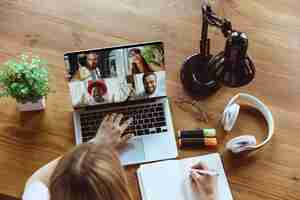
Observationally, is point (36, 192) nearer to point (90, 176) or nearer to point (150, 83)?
point (90, 176)

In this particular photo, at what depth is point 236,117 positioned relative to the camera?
1.39 meters

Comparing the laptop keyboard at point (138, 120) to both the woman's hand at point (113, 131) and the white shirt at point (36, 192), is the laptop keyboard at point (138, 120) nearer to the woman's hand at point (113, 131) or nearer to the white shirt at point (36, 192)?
the woman's hand at point (113, 131)

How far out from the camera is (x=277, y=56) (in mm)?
1491

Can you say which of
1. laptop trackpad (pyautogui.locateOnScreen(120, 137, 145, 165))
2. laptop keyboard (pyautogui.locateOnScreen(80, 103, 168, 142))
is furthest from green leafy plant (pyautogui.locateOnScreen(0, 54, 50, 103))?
laptop trackpad (pyautogui.locateOnScreen(120, 137, 145, 165))

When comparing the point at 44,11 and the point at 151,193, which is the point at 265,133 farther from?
the point at 44,11

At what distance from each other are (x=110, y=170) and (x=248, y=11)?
2.24 feet

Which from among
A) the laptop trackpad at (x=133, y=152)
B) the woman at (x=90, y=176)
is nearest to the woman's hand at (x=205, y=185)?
the woman at (x=90, y=176)

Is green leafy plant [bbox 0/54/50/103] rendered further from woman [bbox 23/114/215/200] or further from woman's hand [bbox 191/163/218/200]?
woman's hand [bbox 191/163/218/200]

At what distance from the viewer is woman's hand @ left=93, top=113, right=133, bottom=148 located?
1.34 metres

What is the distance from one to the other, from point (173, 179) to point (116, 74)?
30 cm

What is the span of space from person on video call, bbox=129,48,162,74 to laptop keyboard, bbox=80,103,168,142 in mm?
102

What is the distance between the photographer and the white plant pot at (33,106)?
1.38 m

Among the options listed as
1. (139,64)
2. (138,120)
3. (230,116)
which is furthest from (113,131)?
(230,116)

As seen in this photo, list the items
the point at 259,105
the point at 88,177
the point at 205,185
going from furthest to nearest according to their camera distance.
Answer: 1. the point at 259,105
2. the point at 205,185
3. the point at 88,177
